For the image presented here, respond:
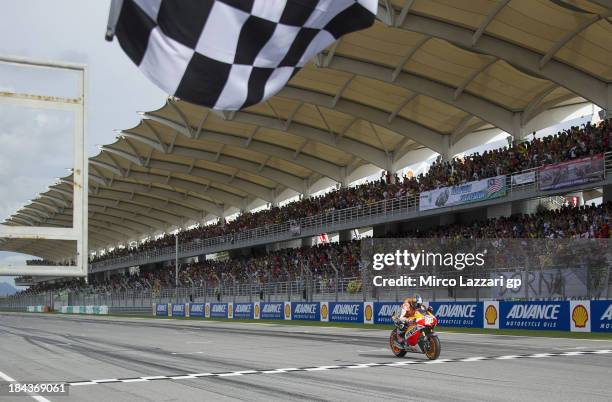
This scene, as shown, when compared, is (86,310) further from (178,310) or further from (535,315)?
(535,315)

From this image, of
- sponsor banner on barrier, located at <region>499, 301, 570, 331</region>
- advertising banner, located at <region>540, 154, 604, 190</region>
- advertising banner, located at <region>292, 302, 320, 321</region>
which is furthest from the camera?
advertising banner, located at <region>292, 302, 320, 321</region>

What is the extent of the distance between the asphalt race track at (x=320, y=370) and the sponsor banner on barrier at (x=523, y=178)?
13985mm

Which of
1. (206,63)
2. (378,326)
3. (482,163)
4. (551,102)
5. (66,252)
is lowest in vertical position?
(378,326)

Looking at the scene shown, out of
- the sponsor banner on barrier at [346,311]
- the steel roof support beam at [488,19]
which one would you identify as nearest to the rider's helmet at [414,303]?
the sponsor banner on barrier at [346,311]

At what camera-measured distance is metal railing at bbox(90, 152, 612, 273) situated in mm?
33500

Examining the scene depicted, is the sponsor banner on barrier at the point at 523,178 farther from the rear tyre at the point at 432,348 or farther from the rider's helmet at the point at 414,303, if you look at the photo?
the rear tyre at the point at 432,348

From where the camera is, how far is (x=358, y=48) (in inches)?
1325

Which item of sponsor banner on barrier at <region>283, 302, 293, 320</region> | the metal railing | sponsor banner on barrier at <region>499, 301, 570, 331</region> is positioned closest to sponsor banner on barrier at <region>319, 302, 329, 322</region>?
sponsor banner on barrier at <region>283, 302, 293, 320</region>

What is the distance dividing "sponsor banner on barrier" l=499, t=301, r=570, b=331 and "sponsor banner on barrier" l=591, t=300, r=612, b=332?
94 cm

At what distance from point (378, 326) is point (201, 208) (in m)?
47.8

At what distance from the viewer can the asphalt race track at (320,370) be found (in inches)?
370

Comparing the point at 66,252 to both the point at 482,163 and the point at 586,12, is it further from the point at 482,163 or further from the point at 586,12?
the point at 482,163

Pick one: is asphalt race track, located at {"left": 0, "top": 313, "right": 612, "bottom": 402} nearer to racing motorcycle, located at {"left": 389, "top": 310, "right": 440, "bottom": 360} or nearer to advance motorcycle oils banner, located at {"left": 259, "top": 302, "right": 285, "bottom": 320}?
racing motorcycle, located at {"left": 389, "top": 310, "right": 440, "bottom": 360}

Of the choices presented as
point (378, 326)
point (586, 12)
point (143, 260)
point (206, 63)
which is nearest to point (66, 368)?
point (206, 63)
